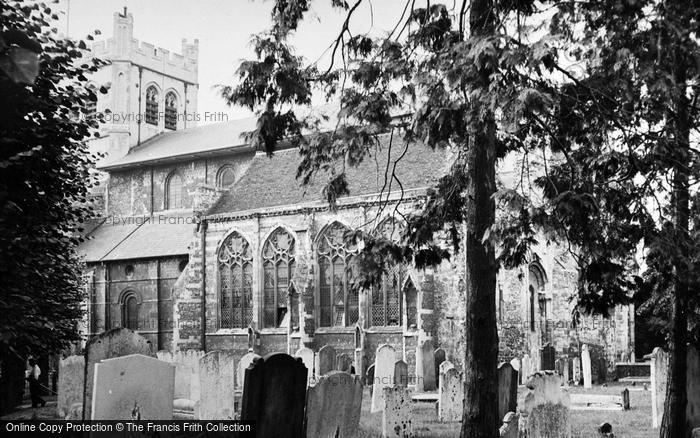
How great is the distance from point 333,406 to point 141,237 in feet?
→ 115

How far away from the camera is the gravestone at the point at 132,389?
10.0m

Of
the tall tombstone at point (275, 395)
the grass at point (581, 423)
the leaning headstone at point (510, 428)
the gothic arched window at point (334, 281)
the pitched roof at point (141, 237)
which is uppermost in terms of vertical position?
the pitched roof at point (141, 237)

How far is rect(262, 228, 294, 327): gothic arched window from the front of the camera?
113 feet

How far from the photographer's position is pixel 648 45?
374 inches

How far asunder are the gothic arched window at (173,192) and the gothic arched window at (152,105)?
10.7 m

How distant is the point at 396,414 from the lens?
13609 mm

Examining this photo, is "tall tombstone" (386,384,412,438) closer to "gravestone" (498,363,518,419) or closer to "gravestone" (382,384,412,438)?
"gravestone" (382,384,412,438)

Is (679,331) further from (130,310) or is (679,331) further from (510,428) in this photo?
(130,310)

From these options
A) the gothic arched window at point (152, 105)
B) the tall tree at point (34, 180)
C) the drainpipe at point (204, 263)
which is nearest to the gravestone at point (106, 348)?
the tall tree at point (34, 180)

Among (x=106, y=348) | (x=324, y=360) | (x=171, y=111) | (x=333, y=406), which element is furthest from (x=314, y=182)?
(x=171, y=111)

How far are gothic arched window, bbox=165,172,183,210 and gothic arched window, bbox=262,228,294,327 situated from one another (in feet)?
43.8

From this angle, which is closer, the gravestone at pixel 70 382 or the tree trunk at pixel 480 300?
the tree trunk at pixel 480 300

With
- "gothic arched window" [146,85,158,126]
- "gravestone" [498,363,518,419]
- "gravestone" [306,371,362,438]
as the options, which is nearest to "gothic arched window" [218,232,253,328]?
"gravestone" [498,363,518,419]

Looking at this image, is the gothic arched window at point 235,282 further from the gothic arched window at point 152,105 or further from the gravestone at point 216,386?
A: the gothic arched window at point 152,105
